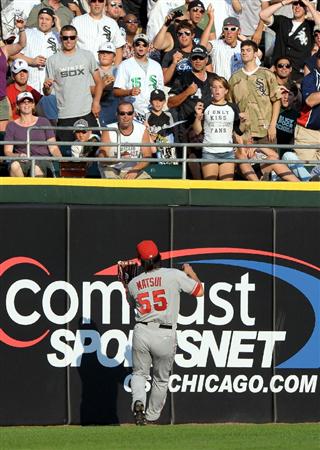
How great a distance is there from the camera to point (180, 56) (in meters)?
18.7

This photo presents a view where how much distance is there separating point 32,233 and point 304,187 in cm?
322

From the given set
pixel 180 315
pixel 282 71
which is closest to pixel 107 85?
pixel 282 71

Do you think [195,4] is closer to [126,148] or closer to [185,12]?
[185,12]

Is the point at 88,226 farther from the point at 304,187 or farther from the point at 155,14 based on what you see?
the point at 155,14

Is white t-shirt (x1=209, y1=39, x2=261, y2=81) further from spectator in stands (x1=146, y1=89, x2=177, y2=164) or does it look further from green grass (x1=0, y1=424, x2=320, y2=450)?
green grass (x1=0, y1=424, x2=320, y2=450)

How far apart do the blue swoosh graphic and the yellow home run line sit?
880 mm

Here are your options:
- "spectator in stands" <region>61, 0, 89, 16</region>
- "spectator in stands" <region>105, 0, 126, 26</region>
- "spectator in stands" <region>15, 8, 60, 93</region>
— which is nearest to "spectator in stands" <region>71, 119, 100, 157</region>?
"spectator in stands" <region>15, 8, 60, 93</region>

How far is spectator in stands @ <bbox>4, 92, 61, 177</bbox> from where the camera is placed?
1617 centimetres

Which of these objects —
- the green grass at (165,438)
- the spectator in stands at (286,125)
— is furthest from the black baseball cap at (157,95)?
the green grass at (165,438)

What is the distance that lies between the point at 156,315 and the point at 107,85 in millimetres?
4879

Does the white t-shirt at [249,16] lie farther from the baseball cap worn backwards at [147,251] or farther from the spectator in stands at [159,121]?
the baseball cap worn backwards at [147,251]

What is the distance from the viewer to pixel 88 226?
15914 millimetres

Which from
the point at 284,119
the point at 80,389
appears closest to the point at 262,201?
the point at 284,119

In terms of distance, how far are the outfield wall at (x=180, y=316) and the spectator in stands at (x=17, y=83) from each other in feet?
7.10
